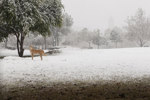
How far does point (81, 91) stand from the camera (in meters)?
7.04

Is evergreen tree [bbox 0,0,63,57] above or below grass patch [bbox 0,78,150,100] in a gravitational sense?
above

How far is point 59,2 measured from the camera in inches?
963

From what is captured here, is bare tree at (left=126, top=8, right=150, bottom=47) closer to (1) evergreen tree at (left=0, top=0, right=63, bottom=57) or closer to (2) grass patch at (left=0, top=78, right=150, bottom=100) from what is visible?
(1) evergreen tree at (left=0, top=0, right=63, bottom=57)

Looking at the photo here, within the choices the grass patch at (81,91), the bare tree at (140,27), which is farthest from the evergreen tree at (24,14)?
the bare tree at (140,27)

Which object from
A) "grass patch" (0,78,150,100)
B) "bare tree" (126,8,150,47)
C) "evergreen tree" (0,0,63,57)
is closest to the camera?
"grass patch" (0,78,150,100)

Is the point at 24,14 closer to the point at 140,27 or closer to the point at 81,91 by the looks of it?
the point at 81,91

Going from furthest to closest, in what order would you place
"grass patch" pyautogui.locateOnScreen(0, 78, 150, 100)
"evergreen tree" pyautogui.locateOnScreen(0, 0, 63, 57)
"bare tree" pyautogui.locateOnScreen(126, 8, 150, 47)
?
"bare tree" pyautogui.locateOnScreen(126, 8, 150, 47)
"evergreen tree" pyautogui.locateOnScreen(0, 0, 63, 57)
"grass patch" pyautogui.locateOnScreen(0, 78, 150, 100)

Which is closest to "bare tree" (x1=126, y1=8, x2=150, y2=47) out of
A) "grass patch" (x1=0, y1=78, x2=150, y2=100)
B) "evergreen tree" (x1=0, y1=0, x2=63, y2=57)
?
"evergreen tree" (x1=0, y1=0, x2=63, y2=57)

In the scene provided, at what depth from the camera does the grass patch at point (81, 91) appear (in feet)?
20.6

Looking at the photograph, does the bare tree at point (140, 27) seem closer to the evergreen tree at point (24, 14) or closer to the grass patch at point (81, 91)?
the evergreen tree at point (24, 14)

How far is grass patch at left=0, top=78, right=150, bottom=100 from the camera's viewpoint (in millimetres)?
6270

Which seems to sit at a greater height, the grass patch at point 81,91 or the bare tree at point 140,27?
the bare tree at point 140,27

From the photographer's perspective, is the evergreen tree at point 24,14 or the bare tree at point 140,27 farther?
the bare tree at point 140,27

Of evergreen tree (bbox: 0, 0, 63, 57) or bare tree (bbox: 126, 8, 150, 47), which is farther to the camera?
bare tree (bbox: 126, 8, 150, 47)
